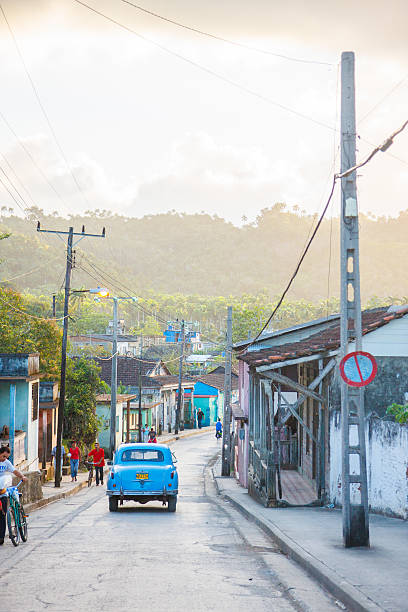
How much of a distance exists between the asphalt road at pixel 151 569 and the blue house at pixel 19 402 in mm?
10124

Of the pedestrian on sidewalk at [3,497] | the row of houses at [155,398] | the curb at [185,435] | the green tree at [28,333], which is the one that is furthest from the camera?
the curb at [185,435]

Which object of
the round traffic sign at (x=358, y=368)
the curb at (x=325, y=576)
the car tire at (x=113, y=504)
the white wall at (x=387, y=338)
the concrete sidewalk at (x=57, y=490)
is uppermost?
the white wall at (x=387, y=338)

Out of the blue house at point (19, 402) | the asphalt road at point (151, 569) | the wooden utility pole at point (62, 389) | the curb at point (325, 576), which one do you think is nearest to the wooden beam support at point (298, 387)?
the asphalt road at point (151, 569)

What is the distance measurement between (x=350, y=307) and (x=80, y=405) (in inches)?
1338

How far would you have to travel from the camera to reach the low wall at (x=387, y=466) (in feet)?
56.3

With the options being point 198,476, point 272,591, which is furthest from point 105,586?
point 198,476

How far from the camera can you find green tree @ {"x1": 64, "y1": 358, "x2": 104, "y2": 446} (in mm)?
45094

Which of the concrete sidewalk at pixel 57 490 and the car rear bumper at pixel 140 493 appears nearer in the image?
the car rear bumper at pixel 140 493

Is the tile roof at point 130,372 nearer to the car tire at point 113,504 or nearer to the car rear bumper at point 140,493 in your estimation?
the car tire at point 113,504

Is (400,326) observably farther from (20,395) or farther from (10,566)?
(20,395)

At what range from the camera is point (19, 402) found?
31312mm

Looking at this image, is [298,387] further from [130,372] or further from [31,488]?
[130,372]

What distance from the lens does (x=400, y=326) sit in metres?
19.0

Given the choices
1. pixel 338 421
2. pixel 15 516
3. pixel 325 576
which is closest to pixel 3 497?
pixel 15 516
